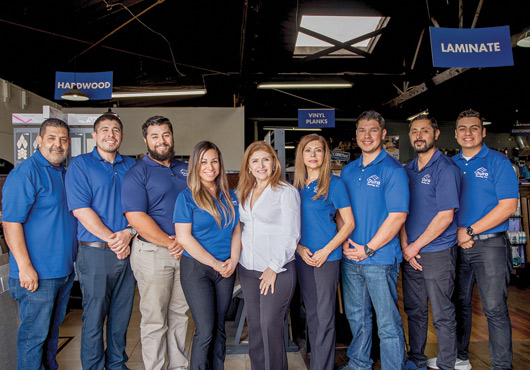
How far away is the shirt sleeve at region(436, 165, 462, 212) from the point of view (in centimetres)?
261

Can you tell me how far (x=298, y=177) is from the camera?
2.69 meters

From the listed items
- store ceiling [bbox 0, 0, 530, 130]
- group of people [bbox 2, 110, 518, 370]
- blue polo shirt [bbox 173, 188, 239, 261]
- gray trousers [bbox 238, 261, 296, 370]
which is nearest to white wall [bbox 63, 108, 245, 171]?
store ceiling [bbox 0, 0, 530, 130]

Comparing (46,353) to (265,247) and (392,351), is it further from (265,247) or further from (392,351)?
(392,351)

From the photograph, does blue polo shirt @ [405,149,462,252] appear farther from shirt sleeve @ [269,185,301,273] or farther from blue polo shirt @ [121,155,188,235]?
blue polo shirt @ [121,155,188,235]

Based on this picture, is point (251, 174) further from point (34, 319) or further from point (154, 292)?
point (34, 319)

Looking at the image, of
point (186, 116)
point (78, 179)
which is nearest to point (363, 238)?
point (78, 179)

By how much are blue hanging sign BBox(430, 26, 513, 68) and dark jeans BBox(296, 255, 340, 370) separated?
9.04ft

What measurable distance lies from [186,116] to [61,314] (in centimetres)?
894

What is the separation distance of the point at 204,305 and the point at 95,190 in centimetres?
113

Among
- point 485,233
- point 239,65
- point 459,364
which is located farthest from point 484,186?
point 239,65

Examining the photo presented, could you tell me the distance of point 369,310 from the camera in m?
2.69

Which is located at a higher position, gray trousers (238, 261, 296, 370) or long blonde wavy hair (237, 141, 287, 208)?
long blonde wavy hair (237, 141, 287, 208)

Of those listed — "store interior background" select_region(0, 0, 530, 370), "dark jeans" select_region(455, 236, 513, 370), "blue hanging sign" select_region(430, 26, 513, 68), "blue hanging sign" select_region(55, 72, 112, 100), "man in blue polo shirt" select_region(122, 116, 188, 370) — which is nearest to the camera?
"man in blue polo shirt" select_region(122, 116, 188, 370)

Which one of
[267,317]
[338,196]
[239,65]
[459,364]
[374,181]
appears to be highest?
[239,65]
